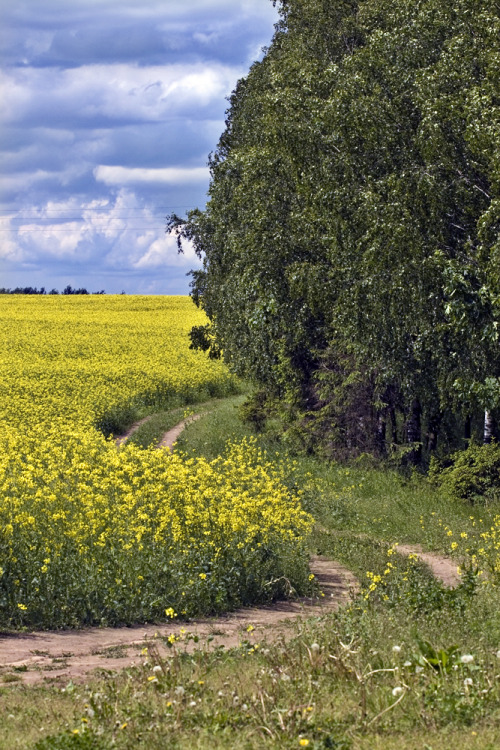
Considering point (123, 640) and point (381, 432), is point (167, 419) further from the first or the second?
point (123, 640)

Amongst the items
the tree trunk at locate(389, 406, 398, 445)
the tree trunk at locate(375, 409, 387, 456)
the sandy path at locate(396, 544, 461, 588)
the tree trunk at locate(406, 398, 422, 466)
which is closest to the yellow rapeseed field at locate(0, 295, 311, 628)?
the sandy path at locate(396, 544, 461, 588)

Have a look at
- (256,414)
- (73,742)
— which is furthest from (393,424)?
(73,742)

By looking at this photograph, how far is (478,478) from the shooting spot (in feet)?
62.5

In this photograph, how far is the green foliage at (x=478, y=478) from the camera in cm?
1887

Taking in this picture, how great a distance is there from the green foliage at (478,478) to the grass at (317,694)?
30.1ft

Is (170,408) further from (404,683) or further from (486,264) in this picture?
(404,683)

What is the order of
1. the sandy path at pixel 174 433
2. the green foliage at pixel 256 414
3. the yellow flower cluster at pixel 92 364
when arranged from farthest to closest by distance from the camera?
1. the yellow flower cluster at pixel 92 364
2. the green foliage at pixel 256 414
3. the sandy path at pixel 174 433

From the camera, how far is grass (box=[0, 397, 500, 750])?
6102 millimetres

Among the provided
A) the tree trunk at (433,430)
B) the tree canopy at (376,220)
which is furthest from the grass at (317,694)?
the tree trunk at (433,430)

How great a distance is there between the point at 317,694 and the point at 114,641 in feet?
11.6

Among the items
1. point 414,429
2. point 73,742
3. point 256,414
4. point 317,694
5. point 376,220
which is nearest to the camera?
point 73,742

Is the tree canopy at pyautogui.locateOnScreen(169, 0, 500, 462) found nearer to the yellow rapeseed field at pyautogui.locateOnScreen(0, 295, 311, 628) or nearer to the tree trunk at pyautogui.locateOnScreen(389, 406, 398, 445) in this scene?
the tree trunk at pyautogui.locateOnScreen(389, 406, 398, 445)

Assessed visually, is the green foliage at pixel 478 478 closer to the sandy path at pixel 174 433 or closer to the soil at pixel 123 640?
the soil at pixel 123 640

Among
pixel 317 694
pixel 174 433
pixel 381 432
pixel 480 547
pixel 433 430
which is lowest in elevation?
pixel 480 547
